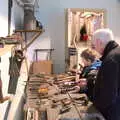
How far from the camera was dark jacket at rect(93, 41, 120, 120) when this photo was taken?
6.35 ft

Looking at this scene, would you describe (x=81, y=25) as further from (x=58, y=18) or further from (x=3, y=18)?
(x=3, y=18)

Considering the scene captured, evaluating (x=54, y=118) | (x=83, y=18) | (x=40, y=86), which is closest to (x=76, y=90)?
(x=40, y=86)

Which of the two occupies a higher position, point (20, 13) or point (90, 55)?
point (20, 13)

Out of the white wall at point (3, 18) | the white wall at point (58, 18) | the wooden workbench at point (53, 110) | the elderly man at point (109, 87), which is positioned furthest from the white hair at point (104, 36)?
the white wall at point (58, 18)

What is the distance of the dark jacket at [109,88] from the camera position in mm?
1935

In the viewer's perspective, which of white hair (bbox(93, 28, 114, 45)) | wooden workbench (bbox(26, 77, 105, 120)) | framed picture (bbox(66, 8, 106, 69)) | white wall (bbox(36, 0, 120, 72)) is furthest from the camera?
white wall (bbox(36, 0, 120, 72))

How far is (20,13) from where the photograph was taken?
13.1ft

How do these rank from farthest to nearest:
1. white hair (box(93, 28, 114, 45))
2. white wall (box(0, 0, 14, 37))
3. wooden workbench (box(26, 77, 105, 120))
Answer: white wall (box(0, 0, 14, 37)) < white hair (box(93, 28, 114, 45)) < wooden workbench (box(26, 77, 105, 120))

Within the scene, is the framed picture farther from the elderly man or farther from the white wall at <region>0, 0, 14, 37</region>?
the elderly man

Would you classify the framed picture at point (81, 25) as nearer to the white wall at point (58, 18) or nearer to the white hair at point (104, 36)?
the white wall at point (58, 18)

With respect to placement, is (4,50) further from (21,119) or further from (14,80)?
(21,119)

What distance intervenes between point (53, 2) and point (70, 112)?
361 cm

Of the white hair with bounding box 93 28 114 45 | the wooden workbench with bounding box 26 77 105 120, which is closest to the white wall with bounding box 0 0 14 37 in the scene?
the wooden workbench with bounding box 26 77 105 120

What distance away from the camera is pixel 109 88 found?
1.94 metres
